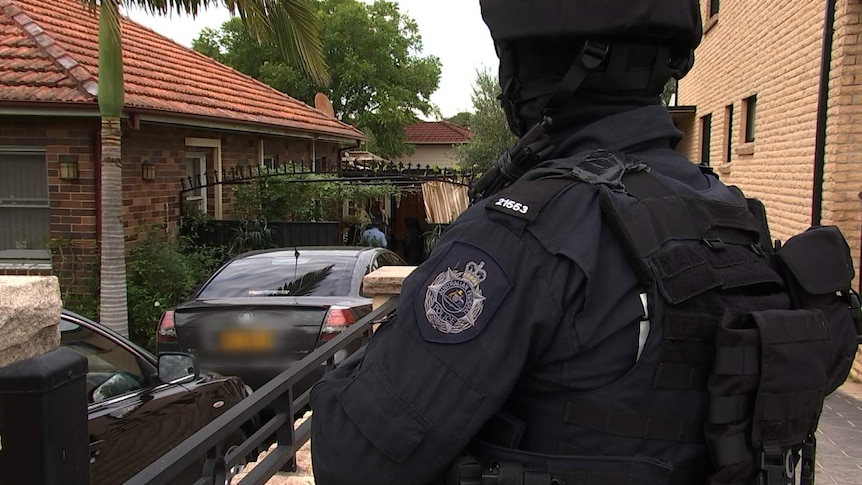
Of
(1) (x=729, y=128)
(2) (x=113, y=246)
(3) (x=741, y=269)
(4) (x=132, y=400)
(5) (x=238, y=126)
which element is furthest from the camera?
(5) (x=238, y=126)

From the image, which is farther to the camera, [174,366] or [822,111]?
[822,111]

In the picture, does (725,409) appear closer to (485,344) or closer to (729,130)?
(485,344)

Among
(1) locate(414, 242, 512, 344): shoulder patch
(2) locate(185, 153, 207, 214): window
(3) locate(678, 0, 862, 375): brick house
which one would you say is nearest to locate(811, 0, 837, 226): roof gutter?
(3) locate(678, 0, 862, 375): brick house

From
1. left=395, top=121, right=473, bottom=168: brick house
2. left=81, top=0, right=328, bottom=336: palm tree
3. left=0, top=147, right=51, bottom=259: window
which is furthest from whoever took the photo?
left=395, top=121, right=473, bottom=168: brick house

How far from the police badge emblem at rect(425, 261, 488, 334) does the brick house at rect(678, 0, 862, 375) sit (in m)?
5.47

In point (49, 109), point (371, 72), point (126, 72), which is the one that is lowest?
point (49, 109)

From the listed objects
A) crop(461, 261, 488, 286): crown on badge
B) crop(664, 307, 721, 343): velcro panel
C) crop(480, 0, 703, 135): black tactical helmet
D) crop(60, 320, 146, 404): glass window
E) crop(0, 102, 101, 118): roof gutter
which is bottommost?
crop(60, 320, 146, 404): glass window

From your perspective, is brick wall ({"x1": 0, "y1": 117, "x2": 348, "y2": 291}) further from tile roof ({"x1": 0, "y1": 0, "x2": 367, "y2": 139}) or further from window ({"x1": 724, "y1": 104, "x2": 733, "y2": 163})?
window ({"x1": 724, "y1": 104, "x2": 733, "y2": 163})

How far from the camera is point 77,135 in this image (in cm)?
852

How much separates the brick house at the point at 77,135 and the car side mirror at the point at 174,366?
5.23 metres

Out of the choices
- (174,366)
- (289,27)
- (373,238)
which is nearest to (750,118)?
(373,238)

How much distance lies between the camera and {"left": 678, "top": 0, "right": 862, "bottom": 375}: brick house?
5.76 m

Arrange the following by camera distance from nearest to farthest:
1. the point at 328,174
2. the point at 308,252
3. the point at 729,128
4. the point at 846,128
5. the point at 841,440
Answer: the point at 841,440 < the point at 846,128 < the point at 308,252 < the point at 729,128 < the point at 328,174

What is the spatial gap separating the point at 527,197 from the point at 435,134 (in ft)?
160
